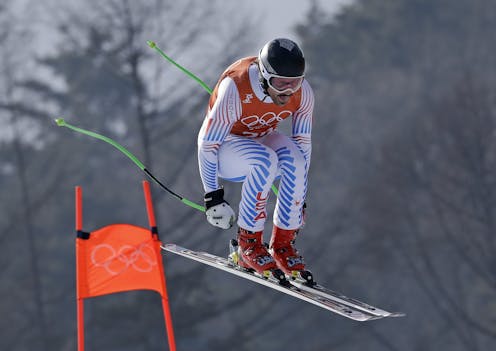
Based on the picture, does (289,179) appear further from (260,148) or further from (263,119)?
(263,119)

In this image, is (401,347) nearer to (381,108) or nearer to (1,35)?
(381,108)

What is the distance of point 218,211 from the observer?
317 inches

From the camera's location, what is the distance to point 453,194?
3728 cm

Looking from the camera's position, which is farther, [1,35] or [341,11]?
[341,11]

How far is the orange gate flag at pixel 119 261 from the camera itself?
1041 cm

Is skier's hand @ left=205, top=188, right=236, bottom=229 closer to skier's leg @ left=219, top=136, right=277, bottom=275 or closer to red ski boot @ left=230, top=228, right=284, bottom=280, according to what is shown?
skier's leg @ left=219, top=136, right=277, bottom=275

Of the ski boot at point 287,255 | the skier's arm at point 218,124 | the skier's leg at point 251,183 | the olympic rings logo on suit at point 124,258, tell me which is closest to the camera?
the skier's arm at point 218,124

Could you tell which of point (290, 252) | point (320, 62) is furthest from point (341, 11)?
point (290, 252)

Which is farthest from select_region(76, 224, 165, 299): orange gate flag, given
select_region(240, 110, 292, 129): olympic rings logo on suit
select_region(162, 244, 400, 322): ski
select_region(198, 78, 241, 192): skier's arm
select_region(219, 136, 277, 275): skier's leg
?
select_region(240, 110, 292, 129): olympic rings logo on suit

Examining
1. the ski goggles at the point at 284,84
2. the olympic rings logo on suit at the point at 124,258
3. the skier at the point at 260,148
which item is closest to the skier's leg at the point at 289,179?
the skier at the point at 260,148

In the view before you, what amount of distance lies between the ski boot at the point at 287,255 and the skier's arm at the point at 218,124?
820mm

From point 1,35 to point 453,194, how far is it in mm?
16575

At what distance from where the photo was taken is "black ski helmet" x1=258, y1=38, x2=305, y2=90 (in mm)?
7633

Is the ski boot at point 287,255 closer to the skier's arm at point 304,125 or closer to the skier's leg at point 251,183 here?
the skier's leg at point 251,183
